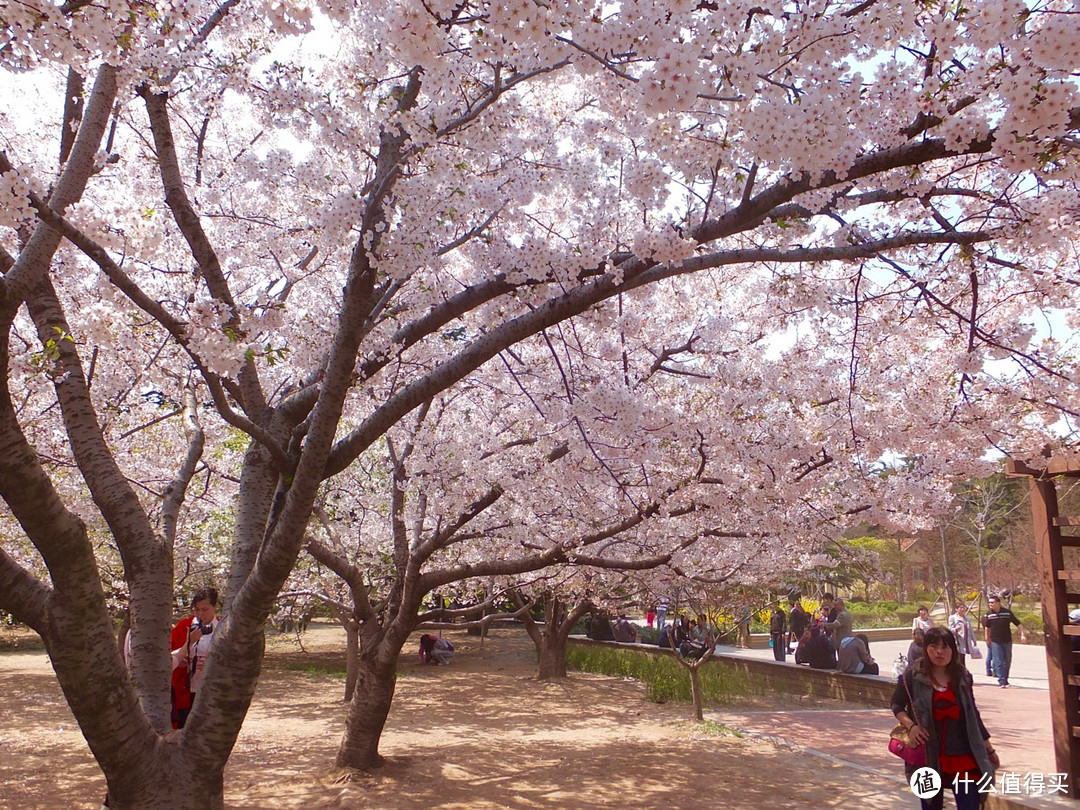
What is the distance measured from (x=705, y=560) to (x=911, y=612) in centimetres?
2333

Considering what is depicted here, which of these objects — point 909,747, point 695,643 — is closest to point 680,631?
point 695,643

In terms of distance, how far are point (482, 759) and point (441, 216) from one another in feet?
21.4

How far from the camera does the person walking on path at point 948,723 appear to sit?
13.3 ft

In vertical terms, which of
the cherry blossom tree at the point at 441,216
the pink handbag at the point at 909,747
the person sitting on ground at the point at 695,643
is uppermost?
the cherry blossom tree at the point at 441,216

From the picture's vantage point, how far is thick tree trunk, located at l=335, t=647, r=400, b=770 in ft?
24.2

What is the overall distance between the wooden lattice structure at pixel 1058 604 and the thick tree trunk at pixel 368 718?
596cm

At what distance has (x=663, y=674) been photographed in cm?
1443

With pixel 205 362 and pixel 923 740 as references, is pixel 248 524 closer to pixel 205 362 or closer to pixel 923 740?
pixel 205 362

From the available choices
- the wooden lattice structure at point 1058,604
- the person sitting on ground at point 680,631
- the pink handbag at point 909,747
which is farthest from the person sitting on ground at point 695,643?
the pink handbag at point 909,747

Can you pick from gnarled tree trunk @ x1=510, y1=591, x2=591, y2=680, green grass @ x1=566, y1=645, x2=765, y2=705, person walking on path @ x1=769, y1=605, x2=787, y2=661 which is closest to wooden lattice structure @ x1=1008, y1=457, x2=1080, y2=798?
green grass @ x1=566, y1=645, x2=765, y2=705

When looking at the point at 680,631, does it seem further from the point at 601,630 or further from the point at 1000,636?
the point at 1000,636

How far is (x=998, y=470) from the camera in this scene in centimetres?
765

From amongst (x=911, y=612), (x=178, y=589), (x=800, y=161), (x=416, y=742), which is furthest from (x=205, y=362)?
(x=911, y=612)

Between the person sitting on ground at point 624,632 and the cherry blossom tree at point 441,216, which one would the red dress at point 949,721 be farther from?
the person sitting on ground at point 624,632
